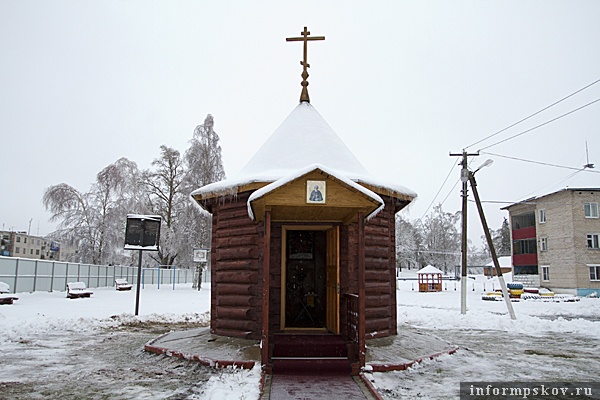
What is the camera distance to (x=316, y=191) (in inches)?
281

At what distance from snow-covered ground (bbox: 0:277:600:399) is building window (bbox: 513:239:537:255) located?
27.4 m

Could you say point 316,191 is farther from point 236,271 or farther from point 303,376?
point 236,271

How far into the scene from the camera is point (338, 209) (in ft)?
24.6

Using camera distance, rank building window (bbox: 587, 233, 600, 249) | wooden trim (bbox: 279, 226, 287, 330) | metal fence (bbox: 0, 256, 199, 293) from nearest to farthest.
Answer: wooden trim (bbox: 279, 226, 287, 330)
metal fence (bbox: 0, 256, 199, 293)
building window (bbox: 587, 233, 600, 249)

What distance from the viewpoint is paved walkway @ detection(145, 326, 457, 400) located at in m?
6.14

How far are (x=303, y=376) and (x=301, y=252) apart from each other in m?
3.57

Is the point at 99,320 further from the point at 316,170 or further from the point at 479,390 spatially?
the point at 479,390

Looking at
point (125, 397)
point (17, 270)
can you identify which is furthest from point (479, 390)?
point (17, 270)

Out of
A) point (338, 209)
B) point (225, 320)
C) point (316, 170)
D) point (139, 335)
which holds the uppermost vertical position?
point (316, 170)

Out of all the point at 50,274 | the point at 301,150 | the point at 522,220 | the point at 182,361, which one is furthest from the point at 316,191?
the point at 522,220

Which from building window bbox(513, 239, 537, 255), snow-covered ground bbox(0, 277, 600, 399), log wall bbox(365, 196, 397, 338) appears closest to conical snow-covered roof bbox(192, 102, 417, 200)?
log wall bbox(365, 196, 397, 338)

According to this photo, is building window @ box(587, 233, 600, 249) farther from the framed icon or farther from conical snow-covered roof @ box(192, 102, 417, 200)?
the framed icon

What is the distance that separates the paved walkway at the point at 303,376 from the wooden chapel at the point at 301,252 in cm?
45

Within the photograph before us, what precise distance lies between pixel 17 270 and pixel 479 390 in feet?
75.5
